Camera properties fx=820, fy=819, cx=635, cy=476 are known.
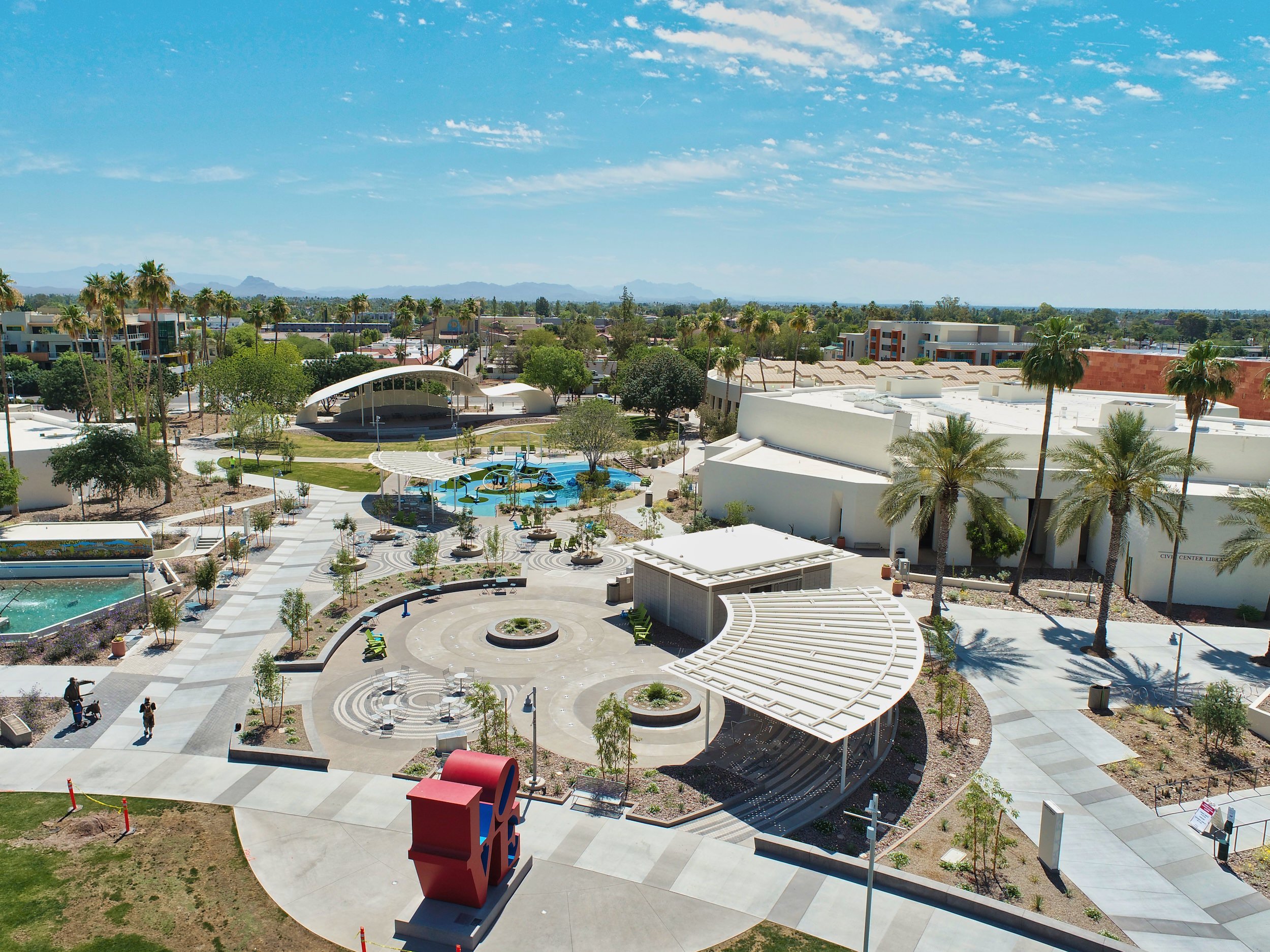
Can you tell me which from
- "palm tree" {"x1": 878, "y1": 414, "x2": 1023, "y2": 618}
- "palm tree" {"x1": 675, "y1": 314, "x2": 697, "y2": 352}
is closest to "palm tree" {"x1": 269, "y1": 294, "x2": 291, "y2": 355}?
"palm tree" {"x1": 675, "y1": 314, "x2": 697, "y2": 352}

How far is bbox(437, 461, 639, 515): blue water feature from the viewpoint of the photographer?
60062 mm

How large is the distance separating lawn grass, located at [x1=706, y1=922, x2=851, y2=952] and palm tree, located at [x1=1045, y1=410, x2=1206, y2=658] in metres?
21.8

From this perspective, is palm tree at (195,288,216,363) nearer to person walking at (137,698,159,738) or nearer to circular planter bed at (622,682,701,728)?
person walking at (137,698,159,738)

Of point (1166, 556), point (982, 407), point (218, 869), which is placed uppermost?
point (982, 407)

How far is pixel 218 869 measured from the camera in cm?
1998

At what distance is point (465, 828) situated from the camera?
17.7m

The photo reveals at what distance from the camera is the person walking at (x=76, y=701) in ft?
87.8

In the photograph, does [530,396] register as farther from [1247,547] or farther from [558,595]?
[1247,547]

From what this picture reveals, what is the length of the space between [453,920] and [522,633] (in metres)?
17.0

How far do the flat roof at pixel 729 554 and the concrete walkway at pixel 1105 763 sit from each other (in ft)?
19.9

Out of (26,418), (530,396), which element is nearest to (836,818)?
(26,418)

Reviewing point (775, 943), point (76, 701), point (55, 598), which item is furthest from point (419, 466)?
point (775, 943)

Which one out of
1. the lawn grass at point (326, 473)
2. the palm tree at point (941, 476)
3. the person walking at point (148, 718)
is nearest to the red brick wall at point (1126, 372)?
the palm tree at point (941, 476)

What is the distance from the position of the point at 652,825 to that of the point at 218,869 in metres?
10.8
